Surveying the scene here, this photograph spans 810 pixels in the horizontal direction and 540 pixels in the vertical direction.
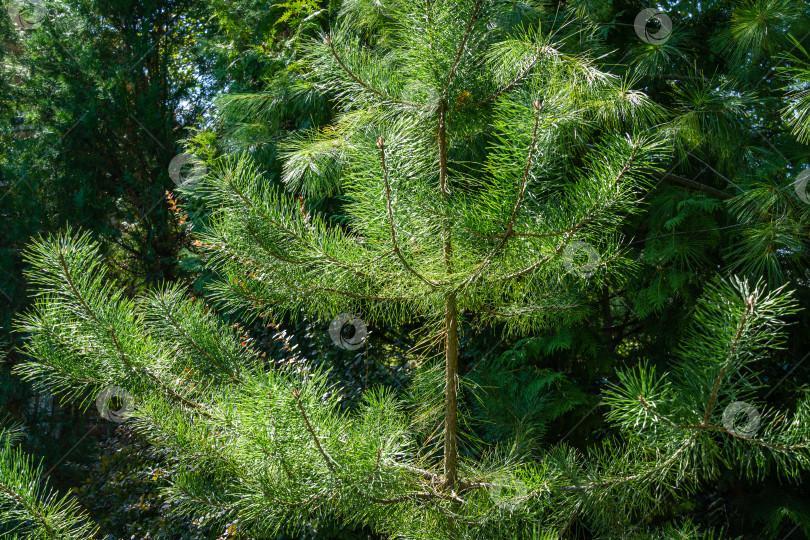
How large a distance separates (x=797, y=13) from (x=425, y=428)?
7.78 ft

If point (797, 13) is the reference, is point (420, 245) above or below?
below

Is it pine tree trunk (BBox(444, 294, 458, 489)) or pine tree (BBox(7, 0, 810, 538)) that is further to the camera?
pine tree trunk (BBox(444, 294, 458, 489))

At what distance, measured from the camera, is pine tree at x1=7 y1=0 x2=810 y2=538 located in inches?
48.9

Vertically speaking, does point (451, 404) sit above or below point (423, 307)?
below

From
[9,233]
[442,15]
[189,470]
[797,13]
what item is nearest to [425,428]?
[189,470]

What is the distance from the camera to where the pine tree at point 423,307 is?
4.07 feet

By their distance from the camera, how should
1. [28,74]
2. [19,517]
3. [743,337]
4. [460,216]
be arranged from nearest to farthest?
1. [743,337]
2. [460,216]
3. [19,517]
4. [28,74]

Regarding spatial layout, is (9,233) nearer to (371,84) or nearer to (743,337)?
(371,84)

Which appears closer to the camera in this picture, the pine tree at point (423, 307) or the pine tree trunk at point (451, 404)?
the pine tree at point (423, 307)

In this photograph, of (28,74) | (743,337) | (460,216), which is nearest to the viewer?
(743,337)

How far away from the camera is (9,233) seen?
5.34m

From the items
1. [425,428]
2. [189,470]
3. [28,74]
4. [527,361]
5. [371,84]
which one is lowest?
[527,361]

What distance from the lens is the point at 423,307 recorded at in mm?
1638

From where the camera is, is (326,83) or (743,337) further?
(326,83)
